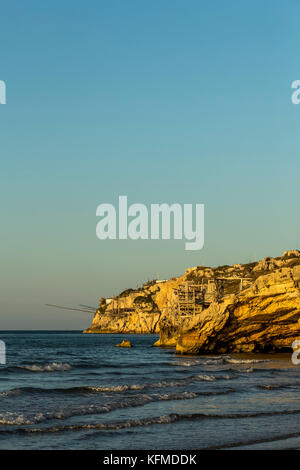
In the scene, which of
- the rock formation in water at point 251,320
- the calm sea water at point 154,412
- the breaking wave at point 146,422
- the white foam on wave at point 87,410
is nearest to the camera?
the calm sea water at point 154,412

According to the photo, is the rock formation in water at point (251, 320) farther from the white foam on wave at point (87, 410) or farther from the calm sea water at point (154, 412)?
the white foam on wave at point (87, 410)

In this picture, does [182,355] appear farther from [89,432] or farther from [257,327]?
[89,432]

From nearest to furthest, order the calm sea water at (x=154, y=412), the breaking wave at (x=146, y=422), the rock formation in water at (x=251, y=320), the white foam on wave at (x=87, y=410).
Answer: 1. the calm sea water at (x=154, y=412)
2. the breaking wave at (x=146, y=422)
3. the white foam on wave at (x=87, y=410)
4. the rock formation in water at (x=251, y=320)

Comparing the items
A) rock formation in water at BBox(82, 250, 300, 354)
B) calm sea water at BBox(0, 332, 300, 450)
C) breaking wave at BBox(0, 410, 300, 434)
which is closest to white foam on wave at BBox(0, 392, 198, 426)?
calm sea water at BBox(0, 332, 300, 450)

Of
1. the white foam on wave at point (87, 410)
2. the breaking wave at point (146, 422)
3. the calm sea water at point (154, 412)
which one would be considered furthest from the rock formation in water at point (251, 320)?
the breaking wave at point (146, 422)

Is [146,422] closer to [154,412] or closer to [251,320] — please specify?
[154,412]

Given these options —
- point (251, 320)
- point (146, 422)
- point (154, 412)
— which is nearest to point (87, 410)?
point (154, 412)

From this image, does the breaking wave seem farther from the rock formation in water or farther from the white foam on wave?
the rock formation in water

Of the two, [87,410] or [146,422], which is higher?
[146,422]

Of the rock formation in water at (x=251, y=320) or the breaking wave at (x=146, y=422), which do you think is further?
the rock formation in water at (x=251, y=320)
